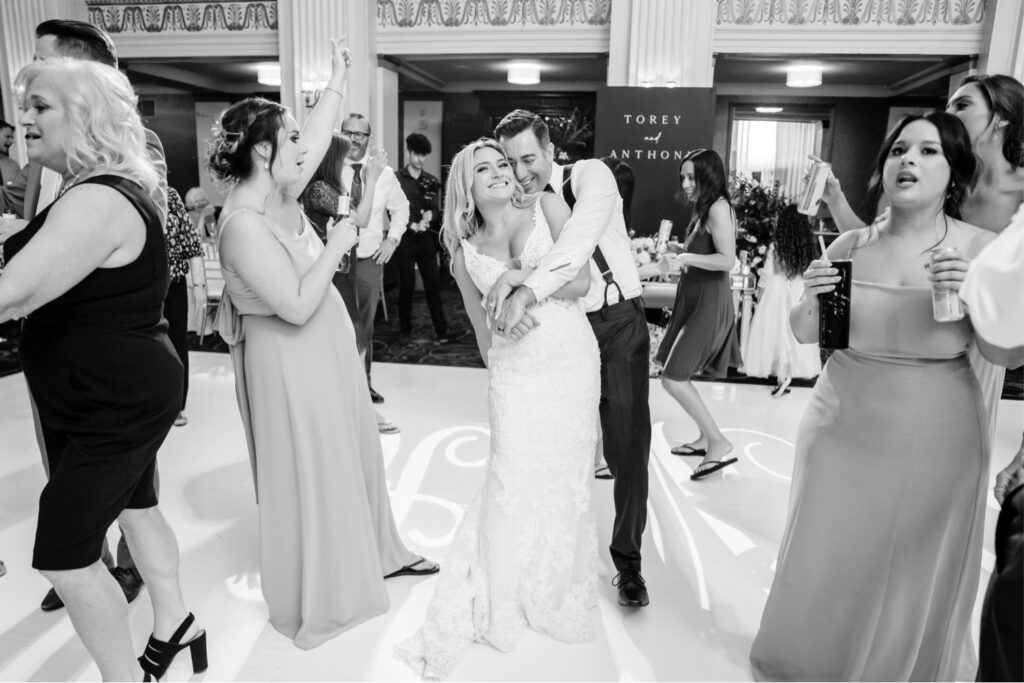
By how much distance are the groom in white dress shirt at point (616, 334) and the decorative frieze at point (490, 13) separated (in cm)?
574

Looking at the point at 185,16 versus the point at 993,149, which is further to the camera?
the point at 185,16

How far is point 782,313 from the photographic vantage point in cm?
538

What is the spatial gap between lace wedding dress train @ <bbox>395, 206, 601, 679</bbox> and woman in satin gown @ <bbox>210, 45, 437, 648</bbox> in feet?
1.00

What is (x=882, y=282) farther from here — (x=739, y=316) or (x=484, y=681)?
(x=739, y=316)

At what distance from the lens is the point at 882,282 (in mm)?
1756

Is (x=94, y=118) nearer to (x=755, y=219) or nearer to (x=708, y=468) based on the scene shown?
(x=708, y=468)

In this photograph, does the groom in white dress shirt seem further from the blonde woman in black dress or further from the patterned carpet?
the patterned carpet

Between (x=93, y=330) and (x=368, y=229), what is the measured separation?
3316mm

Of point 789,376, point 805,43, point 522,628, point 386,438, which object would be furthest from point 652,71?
point 522,628

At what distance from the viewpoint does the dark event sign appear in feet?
22.5

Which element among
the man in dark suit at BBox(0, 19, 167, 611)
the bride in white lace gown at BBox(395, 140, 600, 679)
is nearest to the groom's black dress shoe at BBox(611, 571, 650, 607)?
the bride in white lace gown at BBox(395, 140, 600, 679)

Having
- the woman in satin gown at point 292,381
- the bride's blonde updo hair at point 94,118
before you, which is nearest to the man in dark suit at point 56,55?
the woman in satin gown at point 292,381

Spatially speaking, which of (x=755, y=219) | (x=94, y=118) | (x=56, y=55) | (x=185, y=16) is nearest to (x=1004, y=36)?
(x=755, y=219)

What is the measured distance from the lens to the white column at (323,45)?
24.6ft
